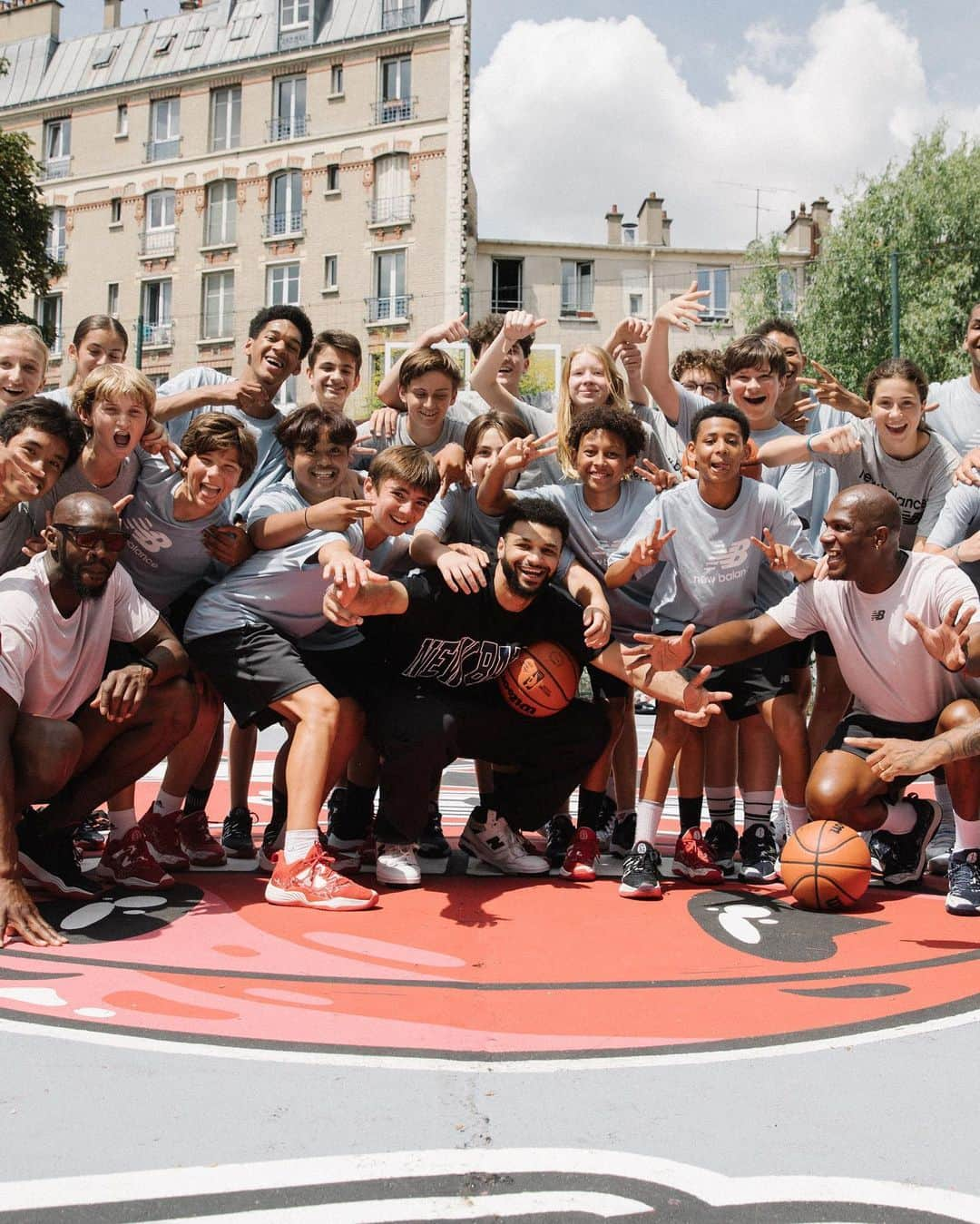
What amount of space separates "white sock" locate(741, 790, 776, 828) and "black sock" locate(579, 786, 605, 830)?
0.67 metres

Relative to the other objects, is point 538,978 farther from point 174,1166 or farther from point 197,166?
point 197,166

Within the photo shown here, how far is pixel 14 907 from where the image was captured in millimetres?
3389

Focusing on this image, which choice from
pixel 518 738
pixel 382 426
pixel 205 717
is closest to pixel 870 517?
pixel 518 738

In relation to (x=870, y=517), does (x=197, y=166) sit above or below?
above

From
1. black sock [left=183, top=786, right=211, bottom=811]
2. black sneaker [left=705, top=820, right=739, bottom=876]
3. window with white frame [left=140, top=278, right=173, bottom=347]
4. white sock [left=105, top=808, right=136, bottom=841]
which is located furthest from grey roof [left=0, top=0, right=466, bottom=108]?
white sock [left=105, top=808, right=136, bottom=841]

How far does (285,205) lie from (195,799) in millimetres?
30989

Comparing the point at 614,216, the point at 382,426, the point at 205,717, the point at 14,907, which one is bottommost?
the point at 14,907

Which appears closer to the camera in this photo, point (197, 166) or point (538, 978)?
point (538, 978)

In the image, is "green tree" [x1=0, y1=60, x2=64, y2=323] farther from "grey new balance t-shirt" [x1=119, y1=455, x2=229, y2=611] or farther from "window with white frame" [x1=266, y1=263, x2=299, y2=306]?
"grey new balance t-shirt" [x1=119, y1=455, x2=229, y2=611]

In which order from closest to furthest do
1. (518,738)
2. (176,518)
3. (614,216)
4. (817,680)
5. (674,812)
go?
(176,518) < (518,738) < (817,680) < (674,812) < (614,216)

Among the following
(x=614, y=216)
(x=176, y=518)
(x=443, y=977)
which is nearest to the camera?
(x=443, y=977)

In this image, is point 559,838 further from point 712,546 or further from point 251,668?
point 251,668

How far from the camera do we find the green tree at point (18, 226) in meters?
20.4

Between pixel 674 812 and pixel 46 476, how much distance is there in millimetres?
4143
